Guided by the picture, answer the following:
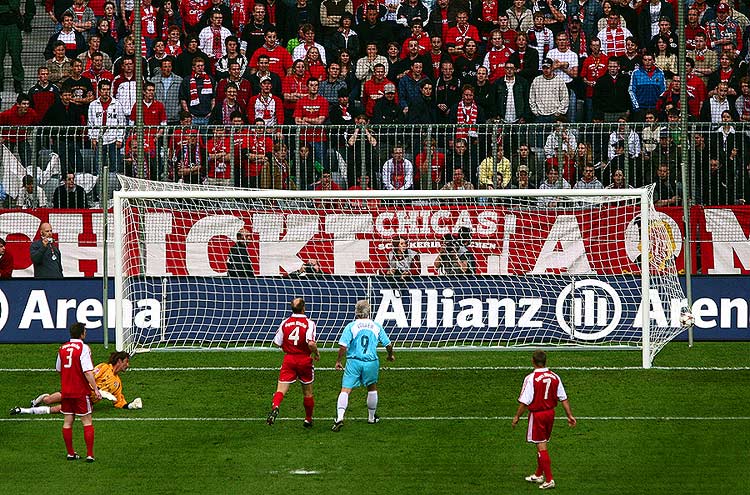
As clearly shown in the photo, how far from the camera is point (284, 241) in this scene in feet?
73.5

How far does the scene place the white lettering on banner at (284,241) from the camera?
2234cm

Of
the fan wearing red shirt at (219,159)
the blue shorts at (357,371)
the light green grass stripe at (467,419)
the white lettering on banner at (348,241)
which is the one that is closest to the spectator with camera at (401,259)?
the white lettering on banner at (348,241)

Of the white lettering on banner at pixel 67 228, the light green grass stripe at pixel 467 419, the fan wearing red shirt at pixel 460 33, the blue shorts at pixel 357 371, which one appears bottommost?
the light green grass stripe at pixel 467 419

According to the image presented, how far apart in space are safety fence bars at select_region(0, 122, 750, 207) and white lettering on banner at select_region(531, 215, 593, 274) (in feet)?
2.62

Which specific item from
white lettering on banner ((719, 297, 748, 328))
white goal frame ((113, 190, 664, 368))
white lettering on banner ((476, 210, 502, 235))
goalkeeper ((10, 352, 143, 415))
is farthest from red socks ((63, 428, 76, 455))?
white lettering on banner ((719, 297, 748, 328))

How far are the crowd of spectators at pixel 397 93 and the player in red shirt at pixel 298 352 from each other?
24.5ft

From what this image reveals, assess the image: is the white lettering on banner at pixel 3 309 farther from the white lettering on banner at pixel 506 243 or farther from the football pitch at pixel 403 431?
the white lettering on banner at pixel 506 243

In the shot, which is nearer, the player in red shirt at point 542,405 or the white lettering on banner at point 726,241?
the player in red shirt at point 542,405

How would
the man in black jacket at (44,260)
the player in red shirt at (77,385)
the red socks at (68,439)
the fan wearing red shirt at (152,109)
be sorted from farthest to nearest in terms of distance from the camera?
the fan wearing red shirt at (152,109) → the man in black jacket at (44,260) → the red socks at (68,439) → the player in red shirt at (77,385)

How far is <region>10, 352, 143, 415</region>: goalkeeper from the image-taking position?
15469mm

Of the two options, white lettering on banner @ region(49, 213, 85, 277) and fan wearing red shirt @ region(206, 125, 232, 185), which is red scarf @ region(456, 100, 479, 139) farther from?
white lettering on banner @ region(49, 213, 85, 277)

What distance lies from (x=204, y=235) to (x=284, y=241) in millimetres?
1418

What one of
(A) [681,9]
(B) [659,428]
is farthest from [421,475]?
(A) [681,9]

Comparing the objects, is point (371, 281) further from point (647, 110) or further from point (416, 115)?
point (647, 110)
